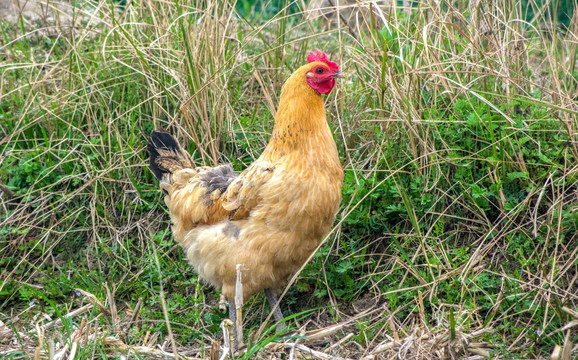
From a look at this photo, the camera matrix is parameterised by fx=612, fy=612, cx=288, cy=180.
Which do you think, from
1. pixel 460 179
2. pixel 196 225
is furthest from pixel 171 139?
pixel 460 179

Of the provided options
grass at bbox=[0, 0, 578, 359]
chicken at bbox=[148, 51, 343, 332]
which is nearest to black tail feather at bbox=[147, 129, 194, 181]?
grass at bbox=[0, 0, 578, 359]

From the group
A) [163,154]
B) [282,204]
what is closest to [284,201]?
[282,204]

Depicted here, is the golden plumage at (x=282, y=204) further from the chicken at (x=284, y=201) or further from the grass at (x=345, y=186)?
the grass at (x=345, y=186)

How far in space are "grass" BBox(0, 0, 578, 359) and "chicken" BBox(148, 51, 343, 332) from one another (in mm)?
303

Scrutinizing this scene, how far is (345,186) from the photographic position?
14.1 feet

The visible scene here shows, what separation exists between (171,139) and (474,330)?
8.14ft

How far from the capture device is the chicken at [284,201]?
3625 mm

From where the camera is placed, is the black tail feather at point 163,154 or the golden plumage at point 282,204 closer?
the golden plumage at point 282,204

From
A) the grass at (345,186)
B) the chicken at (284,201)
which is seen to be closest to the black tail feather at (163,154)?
the grass at (345,186)

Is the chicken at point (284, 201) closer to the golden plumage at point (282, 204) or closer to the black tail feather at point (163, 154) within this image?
the golden plumage at point (282, 204)

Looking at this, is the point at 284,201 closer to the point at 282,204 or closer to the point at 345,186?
the point at 282,204

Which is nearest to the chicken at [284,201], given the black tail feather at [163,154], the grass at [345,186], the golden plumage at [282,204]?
the golden plumage at [282,204]

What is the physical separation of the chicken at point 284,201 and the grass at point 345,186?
0.30m

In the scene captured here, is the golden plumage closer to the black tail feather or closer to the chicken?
the chicken
